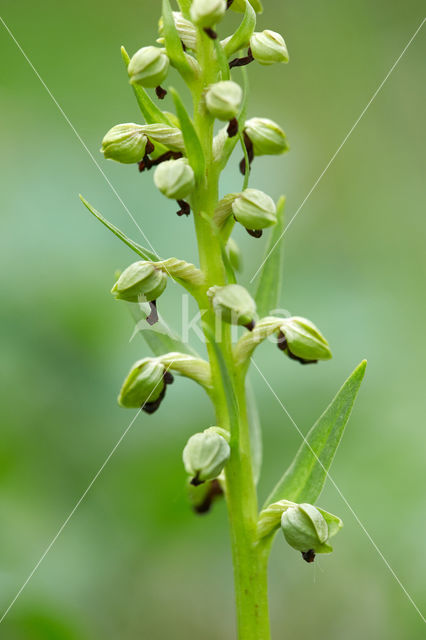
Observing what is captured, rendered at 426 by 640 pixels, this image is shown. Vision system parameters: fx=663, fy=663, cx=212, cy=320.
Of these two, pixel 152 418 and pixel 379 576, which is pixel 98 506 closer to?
pixel 152 418

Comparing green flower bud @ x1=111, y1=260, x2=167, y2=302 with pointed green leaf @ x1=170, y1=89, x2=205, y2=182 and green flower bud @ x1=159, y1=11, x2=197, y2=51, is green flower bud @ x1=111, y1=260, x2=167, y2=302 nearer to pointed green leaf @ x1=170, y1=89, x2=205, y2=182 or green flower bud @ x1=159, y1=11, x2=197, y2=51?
pointed green leaf @ x1=170, y1=89, x2=205, y2=182

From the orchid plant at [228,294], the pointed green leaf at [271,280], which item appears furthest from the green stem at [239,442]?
the pointed green leaf at [271,280]

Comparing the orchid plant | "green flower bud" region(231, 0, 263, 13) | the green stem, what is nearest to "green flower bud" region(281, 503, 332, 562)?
the orchid plant

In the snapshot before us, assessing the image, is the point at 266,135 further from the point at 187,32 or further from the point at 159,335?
the point at 159,335

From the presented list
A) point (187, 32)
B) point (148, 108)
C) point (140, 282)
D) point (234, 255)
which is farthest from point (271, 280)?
point (187, 32)

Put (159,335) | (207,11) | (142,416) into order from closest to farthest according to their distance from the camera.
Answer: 1. (207,11)
2. (159,335)
3. (142,416)
